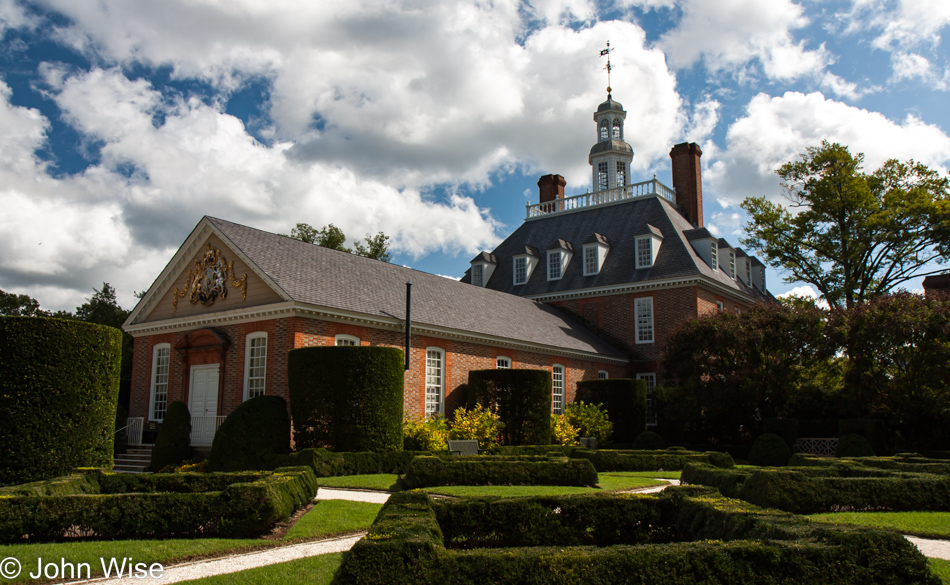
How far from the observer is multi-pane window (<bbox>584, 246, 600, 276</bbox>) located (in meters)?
33.8

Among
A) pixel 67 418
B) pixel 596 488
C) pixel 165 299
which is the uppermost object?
pixel 165 299

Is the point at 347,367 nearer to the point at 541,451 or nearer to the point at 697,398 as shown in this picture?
the point at 541,451

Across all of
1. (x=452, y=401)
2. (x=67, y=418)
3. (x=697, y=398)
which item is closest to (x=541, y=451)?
(x=452, y=401)

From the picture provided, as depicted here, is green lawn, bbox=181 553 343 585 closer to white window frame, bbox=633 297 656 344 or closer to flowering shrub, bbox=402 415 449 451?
flowering shrub, bbox=402 415 449 451

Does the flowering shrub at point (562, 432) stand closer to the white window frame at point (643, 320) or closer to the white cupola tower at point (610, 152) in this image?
the white window frame at point (643, 320)

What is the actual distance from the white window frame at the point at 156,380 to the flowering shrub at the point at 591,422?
1419 cm

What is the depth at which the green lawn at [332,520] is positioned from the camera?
9.10 meters

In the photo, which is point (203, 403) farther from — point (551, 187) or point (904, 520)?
point (551, 187)

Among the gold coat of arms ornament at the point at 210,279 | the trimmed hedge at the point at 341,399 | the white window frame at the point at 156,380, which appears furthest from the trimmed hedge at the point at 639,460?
the white window frame at the point at 156,380

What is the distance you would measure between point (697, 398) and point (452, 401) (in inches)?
363

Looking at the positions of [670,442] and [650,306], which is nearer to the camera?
[670,442]

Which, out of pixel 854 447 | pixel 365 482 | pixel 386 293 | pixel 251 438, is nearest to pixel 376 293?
pixel 386 293

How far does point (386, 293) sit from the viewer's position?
22625mm

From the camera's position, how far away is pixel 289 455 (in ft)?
52.6
